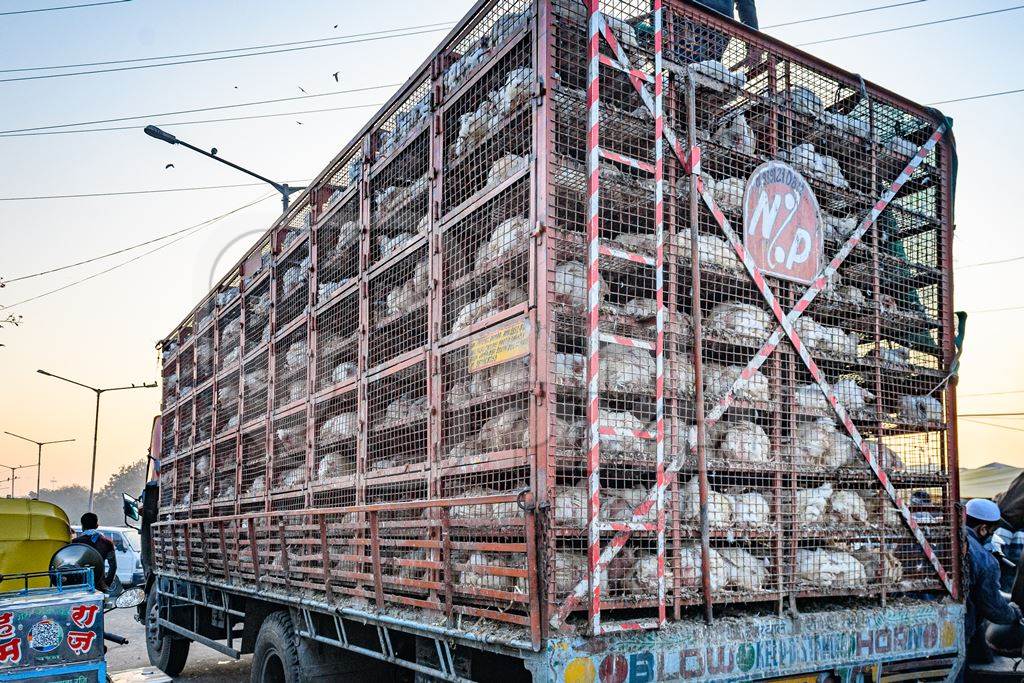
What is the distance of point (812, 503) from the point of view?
451 cm

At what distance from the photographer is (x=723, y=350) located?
4.48 m

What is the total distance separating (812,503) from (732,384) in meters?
0.79

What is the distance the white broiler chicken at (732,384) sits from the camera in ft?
14.1

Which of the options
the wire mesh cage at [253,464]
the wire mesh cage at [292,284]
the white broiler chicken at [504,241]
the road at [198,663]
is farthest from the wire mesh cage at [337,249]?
the road at [198,663]

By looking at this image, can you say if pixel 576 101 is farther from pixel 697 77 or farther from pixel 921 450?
pixel 921 450

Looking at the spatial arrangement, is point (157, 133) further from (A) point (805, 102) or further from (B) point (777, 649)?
(B) point (777, 649)

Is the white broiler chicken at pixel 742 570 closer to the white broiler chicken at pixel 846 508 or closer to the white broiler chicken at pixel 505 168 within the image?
the white broiler chicken at pixel 846 508

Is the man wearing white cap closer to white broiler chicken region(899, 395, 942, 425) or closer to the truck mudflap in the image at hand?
the truck mudflap

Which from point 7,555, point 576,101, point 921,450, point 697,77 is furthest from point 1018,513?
point 7,555

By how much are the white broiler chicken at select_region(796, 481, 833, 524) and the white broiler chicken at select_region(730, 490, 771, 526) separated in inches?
9.7

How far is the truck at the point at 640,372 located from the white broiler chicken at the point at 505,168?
20 millimetres

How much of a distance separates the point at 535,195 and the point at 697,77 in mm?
1225

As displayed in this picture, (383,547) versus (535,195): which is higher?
(535,195)

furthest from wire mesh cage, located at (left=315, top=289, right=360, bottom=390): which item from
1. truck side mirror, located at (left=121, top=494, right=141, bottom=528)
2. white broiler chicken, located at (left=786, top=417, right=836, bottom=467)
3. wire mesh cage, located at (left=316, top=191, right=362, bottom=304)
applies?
truck side mirror, located at (left=121, top=494, right=141, bottom=528)
